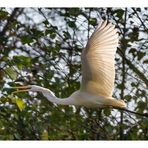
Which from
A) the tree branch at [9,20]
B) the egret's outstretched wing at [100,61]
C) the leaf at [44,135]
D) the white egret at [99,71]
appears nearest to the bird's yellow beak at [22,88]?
the white egret at [99,71]

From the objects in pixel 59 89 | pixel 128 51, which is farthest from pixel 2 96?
pixel 128 51

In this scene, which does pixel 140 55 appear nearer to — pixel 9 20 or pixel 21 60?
pixel 9 20

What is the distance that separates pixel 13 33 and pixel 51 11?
0.92 feet

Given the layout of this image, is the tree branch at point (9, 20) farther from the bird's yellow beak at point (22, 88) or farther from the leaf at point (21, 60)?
the leaf at point (21, 60)

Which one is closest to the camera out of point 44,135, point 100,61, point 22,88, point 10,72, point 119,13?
point 10,72

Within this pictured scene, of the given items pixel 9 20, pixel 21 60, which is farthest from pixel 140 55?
pixel 21 60

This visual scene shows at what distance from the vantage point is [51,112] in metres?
3.93

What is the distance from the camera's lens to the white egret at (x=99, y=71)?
312 centimetres

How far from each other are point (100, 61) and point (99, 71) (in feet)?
0.19

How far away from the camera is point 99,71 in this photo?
10.5 feet

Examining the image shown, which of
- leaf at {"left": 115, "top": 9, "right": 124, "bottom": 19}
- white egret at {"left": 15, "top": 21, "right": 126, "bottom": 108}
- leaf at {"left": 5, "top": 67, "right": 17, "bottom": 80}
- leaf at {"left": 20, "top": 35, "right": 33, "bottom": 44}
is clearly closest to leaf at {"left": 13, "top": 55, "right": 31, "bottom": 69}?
leaf at {"left": 5, "top": 67, "right": 17, "bottom": 80}

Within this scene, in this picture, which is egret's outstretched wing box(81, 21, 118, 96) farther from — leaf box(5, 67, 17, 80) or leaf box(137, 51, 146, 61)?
leaf box(137, 51, 146, 61)

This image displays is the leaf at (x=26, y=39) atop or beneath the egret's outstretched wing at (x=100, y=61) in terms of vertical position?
atop
